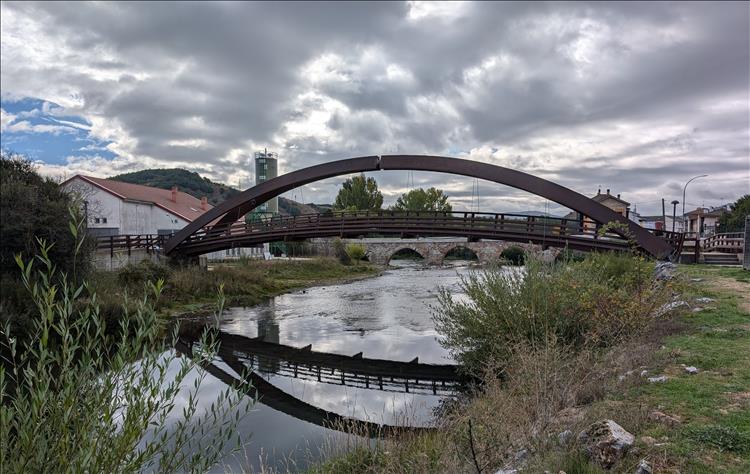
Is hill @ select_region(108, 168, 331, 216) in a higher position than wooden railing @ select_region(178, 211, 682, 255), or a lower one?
higher

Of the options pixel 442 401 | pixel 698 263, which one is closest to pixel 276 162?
pixel 698 263

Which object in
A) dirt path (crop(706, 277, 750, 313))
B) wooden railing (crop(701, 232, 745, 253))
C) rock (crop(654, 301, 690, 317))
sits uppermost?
wooden railing (crop(701, 232, 745, 253))

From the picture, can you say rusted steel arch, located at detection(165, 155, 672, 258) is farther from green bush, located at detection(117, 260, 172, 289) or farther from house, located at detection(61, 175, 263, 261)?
house, located at detection(61, 175, 263, 261)

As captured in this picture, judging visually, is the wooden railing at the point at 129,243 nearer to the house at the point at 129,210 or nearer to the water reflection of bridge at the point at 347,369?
the house at the point at 129,210

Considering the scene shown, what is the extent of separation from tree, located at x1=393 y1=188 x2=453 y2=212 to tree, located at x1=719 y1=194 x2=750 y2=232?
35.9 meters

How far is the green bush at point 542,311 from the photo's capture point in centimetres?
834

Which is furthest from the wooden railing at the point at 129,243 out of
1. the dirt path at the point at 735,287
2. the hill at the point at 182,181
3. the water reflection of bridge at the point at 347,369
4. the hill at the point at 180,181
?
the hill at the point at 180,181

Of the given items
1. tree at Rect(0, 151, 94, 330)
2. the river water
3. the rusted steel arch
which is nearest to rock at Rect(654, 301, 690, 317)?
the river water

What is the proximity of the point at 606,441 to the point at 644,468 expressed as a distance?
1.47 feet

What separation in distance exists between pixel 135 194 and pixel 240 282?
19.7m

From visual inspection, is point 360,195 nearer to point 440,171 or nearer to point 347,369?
point 440,171

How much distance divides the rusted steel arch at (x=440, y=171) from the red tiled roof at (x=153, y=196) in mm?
13746

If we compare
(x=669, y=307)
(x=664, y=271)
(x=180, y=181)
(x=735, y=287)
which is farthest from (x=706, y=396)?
(x=180, y=181)

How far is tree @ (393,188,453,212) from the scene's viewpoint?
7506 centimetres
